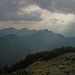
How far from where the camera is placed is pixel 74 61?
529 ft

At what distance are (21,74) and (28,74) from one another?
4153 mm

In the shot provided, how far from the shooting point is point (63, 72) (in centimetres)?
12069

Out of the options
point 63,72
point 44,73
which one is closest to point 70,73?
point 63,72

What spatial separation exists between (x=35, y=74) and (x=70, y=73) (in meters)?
20.2

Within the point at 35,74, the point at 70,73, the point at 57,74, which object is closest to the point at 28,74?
the point at 35,74

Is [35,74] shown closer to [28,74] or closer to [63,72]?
[28,74]

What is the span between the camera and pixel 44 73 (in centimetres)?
12056

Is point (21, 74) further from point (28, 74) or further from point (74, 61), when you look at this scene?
point (74, 61)

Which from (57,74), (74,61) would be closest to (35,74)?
(57,74)

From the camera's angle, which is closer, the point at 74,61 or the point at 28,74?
the point at 28,74

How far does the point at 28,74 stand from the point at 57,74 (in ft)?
54.5

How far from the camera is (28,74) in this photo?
119375 millimetres

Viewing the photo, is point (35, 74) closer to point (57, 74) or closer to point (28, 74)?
point (28, 74)

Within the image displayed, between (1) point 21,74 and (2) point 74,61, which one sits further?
(2) point 74,61
